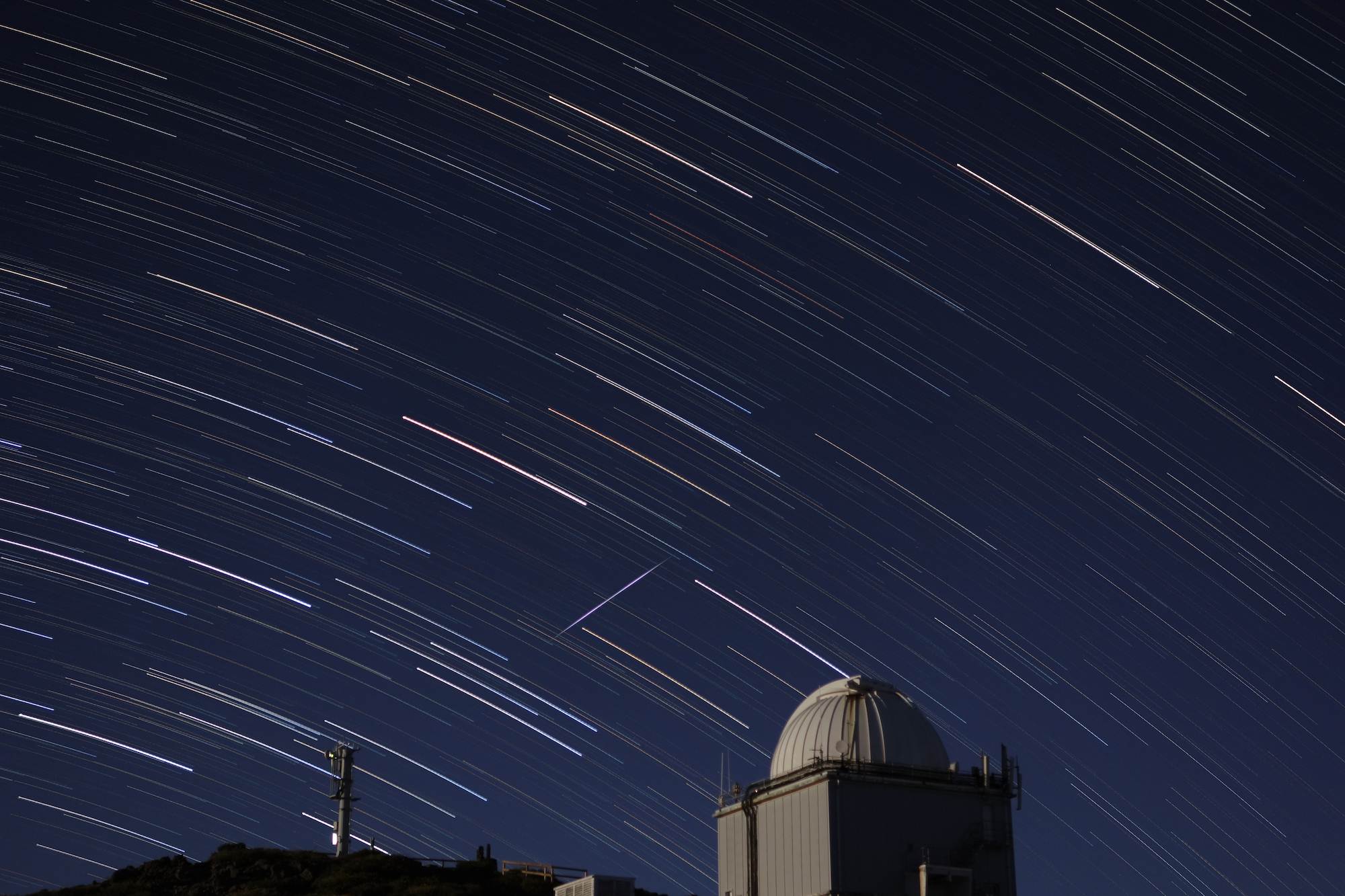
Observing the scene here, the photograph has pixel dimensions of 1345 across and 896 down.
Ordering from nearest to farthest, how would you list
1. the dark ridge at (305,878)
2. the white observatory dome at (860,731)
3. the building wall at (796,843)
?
the building wall at (796,843)
the white observatory dome at (860,731)
the dark ridge at (305,878)

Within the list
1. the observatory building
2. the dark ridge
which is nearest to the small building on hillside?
the observatory building

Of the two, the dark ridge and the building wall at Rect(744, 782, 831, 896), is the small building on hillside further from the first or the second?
the dark ridge

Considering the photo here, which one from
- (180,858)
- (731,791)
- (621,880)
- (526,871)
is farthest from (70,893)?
(731,791)

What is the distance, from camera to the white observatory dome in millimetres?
30141

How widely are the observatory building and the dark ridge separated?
1692cm

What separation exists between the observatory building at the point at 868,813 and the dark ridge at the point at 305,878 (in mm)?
16919

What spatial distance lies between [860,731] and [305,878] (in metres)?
25.5

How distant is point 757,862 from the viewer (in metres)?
Result: 30.9

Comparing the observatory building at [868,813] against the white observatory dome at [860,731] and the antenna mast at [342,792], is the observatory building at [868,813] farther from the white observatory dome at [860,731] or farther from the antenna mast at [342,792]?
the antenna mast at [342,792]

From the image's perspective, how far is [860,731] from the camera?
30.5 meters

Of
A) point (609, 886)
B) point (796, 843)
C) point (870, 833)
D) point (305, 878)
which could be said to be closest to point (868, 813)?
point (870, 833)

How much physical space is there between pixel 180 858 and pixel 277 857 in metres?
3.76

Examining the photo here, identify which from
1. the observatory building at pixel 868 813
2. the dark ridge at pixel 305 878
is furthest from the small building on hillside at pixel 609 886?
the dark ridge at pixel 305 878

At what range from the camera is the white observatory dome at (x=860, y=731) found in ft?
98.9
